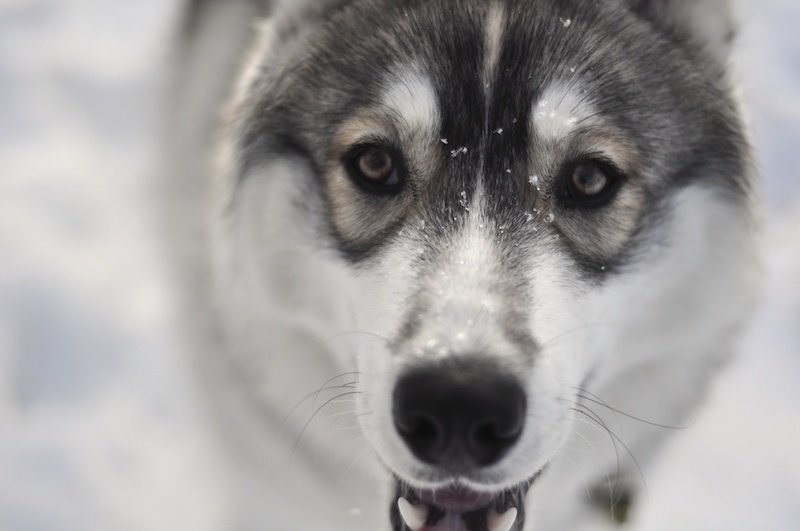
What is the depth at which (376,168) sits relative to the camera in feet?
6.56

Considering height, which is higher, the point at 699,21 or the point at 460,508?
the point at 699,21

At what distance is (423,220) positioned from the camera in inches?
74.5

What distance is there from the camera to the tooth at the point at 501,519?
1.87 metres

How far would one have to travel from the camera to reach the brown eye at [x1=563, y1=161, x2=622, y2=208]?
6.35ft

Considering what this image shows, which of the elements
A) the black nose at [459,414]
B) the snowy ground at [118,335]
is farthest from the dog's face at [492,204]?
the snowy ground at [118,335]

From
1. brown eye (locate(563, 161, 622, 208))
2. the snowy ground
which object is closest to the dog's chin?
brown eye (locate(563, 161, 622, 208))

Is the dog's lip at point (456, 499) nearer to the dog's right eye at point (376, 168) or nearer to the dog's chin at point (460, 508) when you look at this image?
the dog's chin at point (460, 508)

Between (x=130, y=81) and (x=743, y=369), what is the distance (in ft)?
9.74

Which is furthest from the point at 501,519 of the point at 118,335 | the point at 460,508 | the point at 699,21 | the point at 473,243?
the point at 118,335

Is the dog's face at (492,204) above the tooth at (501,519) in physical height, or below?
above

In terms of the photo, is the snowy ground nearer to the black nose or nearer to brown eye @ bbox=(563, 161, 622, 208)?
brown eye @ bbox=(563, 161, 622, 208)

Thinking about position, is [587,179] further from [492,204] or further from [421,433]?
[421,433]

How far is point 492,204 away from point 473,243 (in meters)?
0.12

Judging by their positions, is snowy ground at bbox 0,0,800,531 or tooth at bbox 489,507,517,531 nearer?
tooth at bbox 489,507,517,531
